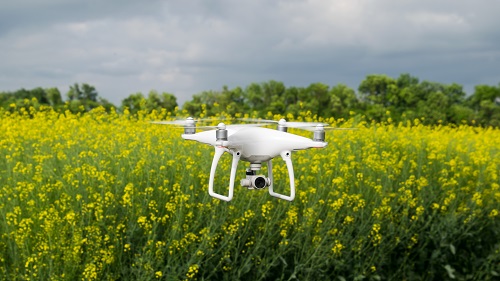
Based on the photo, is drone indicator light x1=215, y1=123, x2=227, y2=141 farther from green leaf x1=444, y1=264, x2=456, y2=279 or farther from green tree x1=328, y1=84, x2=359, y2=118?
green tree x1=328, y1=84, x2=359, y2=118

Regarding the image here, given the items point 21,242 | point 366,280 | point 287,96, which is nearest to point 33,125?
point 21,242

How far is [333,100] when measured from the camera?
1881cm

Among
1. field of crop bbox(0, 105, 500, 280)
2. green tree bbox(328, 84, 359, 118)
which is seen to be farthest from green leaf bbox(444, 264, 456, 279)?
green tree bbox(328, 84, 359, 118)

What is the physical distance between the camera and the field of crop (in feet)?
15.6

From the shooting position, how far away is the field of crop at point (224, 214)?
4.75m

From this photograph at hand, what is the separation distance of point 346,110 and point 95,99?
710 centimetres

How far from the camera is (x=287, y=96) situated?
694 inches

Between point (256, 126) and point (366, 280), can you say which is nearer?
point (256, 126)

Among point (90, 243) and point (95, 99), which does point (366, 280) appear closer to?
point (90, 243)

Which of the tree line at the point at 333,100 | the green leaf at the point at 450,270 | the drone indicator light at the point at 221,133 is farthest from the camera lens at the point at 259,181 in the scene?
the tree line at the point at 333,100

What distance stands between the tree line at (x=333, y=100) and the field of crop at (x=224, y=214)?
3636 mm

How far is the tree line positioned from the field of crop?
3.64m

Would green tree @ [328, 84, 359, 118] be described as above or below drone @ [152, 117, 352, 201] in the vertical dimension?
below

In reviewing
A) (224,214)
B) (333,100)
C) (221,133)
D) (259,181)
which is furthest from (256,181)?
(333,100)
